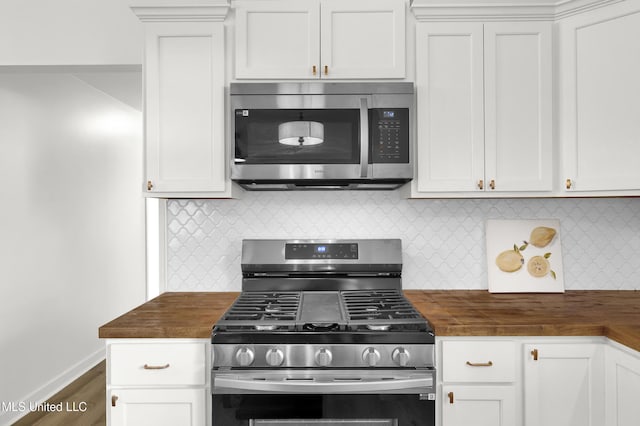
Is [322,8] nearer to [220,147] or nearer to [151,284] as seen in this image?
[220,147]

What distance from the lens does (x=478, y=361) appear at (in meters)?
1.61

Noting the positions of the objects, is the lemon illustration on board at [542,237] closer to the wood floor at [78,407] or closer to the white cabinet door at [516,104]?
the white cabinet door at [516,104]

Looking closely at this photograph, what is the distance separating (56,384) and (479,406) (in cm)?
325

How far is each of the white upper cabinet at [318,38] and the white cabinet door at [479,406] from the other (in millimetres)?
1376

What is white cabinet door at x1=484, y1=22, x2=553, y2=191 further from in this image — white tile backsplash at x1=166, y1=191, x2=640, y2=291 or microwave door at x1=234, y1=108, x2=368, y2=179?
microwave door at x1=234, y1=108, x2=368, y2=179

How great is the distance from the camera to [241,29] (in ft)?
6.45

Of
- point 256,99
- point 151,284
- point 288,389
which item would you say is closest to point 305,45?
point 256,99

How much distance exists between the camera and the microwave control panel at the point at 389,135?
6.34ft

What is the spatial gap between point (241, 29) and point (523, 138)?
140 cm


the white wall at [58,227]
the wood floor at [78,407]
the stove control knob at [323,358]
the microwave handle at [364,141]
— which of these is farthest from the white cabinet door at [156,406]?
the white wall at [58,227]

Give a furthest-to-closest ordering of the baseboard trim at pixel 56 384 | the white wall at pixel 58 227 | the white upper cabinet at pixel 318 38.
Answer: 1. the white wall at pixel 58 227
2. the baseboard trim at pixel 56 384
3. the white upper cabinet at pixel 318 38

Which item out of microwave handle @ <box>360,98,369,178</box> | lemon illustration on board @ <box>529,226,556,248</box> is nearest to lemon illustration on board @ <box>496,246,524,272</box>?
lemon illustration on board @ <box>529,226,556,248</box>

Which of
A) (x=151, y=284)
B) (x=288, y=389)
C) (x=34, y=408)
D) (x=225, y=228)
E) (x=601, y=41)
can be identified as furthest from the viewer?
(x=151, y=284)

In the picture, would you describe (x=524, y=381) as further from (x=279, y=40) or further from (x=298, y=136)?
(x=279, y=40)
